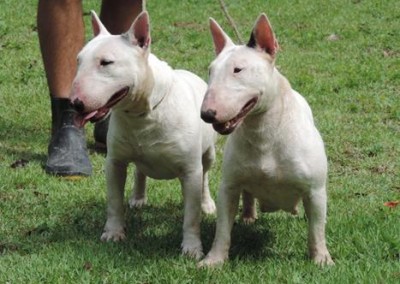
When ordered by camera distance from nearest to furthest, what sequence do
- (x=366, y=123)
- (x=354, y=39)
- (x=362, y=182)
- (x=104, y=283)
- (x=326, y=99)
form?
(x=104, y=283)
(x=362, y=182)
(x=366, y=123)
(x=326, y=99)
(x=354, y=39)

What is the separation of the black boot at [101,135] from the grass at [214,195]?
150mm

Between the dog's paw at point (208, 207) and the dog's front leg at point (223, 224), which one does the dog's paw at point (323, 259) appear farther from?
the dog's paw at point (208, 207)

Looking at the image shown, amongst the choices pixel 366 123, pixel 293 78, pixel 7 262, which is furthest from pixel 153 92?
pixel 293 78

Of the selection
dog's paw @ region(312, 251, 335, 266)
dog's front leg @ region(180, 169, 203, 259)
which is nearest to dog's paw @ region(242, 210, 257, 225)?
dog's front leg @ region(180, 169, 203, 259)

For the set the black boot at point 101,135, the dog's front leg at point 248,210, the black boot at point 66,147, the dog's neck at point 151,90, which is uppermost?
the dog's neck at point 151,90

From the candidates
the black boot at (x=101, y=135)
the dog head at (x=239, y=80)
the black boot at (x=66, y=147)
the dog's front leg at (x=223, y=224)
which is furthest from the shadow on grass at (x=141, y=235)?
the black boot at (x=101, y=135)

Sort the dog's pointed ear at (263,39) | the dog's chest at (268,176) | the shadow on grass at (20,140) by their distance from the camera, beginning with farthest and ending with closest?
the shadow on grass at (20,140)
the dog's chest at (268,176)
the dog's pointed ear at (263,39)

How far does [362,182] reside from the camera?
18.3 feet

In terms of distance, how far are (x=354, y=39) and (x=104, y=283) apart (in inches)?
344

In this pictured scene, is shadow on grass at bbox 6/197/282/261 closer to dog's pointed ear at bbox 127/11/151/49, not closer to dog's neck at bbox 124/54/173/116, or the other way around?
dog's neck at bbox 124/54/173/116

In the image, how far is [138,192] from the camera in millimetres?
5125

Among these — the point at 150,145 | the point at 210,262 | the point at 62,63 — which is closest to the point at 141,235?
the point at 150,145

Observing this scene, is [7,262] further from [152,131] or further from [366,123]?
[366,123]

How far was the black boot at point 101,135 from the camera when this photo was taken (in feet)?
21.2
